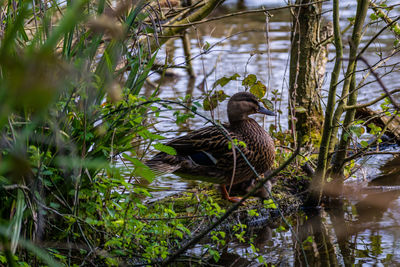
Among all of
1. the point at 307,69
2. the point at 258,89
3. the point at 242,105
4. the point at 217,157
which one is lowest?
the point at 217,157

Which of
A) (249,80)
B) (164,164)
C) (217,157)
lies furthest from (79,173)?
(249,80)

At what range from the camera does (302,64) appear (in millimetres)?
5348

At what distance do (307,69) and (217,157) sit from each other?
165 centimetres

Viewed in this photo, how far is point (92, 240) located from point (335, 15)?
7.99ft

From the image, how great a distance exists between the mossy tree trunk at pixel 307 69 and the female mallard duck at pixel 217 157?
93 centimetres

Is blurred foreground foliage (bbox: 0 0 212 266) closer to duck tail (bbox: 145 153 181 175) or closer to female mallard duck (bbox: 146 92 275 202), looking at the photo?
duck tail (bbox: 145 153 181 175)

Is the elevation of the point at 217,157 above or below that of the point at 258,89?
below

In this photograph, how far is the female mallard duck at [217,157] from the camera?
427 cm

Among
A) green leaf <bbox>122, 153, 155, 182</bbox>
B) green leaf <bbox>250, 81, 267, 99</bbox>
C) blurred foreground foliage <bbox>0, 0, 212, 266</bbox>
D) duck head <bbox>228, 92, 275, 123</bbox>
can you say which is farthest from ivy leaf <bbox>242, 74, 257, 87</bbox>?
green leaf <bbox>122, 153, 155, 182</bbox>

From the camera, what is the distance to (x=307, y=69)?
210 inches

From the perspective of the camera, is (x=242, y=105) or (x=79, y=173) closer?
(x=79, y=173)

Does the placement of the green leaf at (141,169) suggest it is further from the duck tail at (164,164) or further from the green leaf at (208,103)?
the green leaf at (208,103)

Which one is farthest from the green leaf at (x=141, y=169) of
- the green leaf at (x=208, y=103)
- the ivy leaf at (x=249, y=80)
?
the ivy leaf at (x=249, y=80)

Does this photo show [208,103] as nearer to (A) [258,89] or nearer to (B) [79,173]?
(A) [258,89]
